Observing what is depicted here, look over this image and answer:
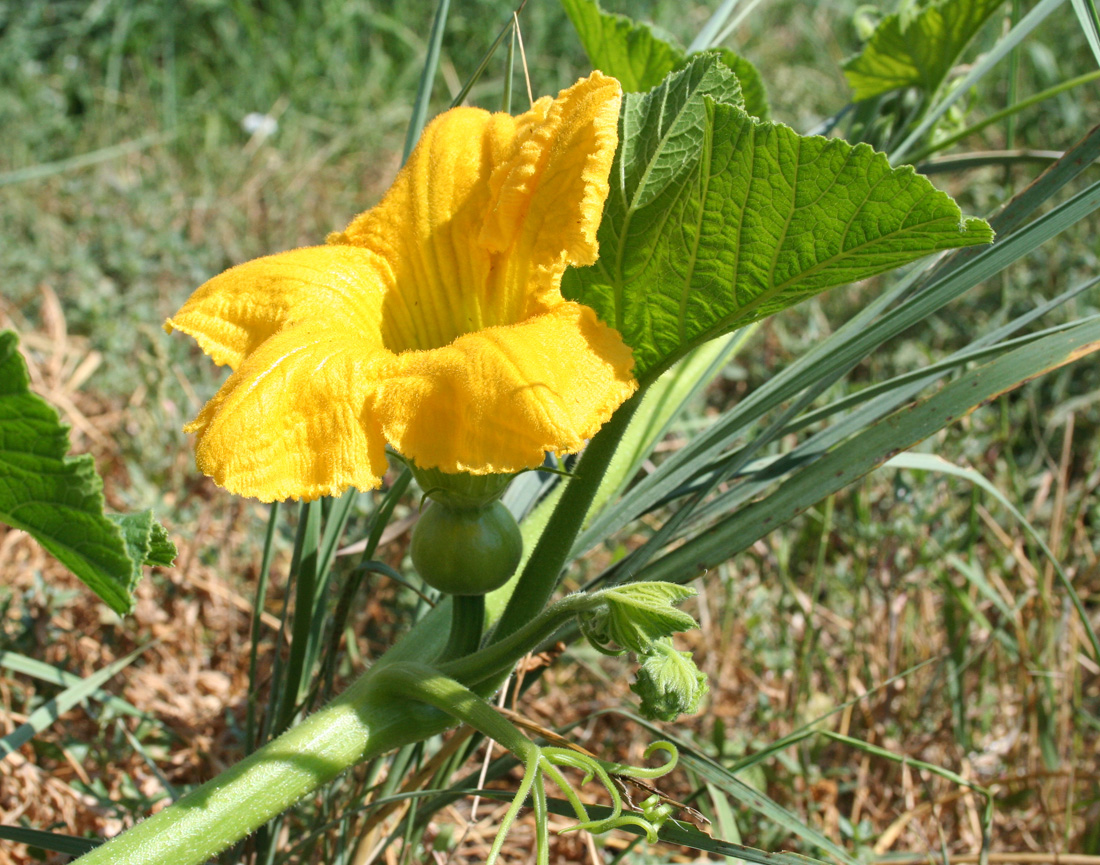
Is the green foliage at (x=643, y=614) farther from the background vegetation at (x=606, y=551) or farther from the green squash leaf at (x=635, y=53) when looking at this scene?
the green squash leaf at (x=635, y=53)

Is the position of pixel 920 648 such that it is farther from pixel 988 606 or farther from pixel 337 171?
pixel 337 171

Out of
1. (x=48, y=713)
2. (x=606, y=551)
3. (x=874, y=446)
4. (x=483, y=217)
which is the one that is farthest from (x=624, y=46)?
(x=48, y=713)

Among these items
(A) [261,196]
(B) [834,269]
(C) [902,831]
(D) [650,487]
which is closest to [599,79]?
(B) [834,269]

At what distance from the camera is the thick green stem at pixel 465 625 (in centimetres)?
139

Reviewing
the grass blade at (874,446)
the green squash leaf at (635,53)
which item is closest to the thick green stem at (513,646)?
the grass blade at (874,446)

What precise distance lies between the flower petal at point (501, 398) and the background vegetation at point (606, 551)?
0.55 metres

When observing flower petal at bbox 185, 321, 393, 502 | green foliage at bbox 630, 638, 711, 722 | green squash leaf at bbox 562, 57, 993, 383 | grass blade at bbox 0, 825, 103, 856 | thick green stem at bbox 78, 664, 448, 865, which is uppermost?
green squash leaf at bbox 562, 57, 993, 383

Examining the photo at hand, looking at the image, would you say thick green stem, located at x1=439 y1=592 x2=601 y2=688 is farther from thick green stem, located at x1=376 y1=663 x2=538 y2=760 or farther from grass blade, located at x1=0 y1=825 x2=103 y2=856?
grass blade, located at x1=0 y1=825 x2=103 y2=856

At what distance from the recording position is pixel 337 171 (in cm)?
399

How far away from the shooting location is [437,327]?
1.47 metres

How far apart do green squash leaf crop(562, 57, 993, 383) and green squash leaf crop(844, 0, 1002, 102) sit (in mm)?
946

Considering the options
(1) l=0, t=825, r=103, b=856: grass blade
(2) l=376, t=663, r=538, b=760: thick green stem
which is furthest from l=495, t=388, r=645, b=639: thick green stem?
(1) l=0, t=825, r=103, b=856: grass blade

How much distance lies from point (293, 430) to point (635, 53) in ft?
3.14

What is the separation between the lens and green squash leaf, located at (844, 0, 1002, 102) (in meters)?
1.94
